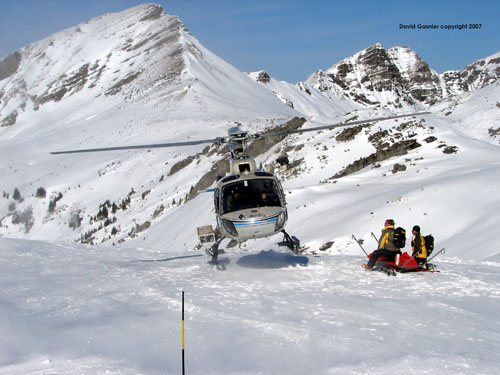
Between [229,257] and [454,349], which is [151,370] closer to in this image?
[454,349]

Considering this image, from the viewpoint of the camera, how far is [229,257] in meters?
15.6

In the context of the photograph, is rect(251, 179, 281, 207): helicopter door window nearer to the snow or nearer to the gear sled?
the snow

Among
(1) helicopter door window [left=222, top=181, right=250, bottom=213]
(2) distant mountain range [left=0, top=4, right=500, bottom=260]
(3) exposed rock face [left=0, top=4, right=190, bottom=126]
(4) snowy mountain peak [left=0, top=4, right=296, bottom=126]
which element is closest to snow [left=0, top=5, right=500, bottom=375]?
(2) distant mountain range [left=0, top=4, right=500, bottom=260]

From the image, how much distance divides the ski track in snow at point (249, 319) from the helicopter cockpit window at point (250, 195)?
5.85 feet

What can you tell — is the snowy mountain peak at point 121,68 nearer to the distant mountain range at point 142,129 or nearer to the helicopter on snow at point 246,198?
the distant mountain range at point 142,129

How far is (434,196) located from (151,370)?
17.7m

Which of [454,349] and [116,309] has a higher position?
[116,309]

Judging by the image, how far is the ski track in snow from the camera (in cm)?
574

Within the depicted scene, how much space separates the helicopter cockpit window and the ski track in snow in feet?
5.85

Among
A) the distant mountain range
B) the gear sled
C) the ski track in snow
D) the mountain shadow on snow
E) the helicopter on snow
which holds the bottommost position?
the ski track in snow

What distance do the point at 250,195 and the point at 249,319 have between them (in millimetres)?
4928

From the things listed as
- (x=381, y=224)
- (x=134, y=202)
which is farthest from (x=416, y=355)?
(x=134, y=202)

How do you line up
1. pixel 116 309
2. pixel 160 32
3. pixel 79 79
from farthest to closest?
pixel 160 32, pixel 79 79, pixel 116 309

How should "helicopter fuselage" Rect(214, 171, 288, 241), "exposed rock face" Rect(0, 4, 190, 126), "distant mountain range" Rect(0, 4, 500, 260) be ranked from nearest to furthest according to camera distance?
1. "helicopter fuselage" Rect(214, 171, 288, 241)
2. "distant mountain range" Rect(0, 4, 500, 260)
3. "exposed rock face" Rect(0, 4, 190, 126)
